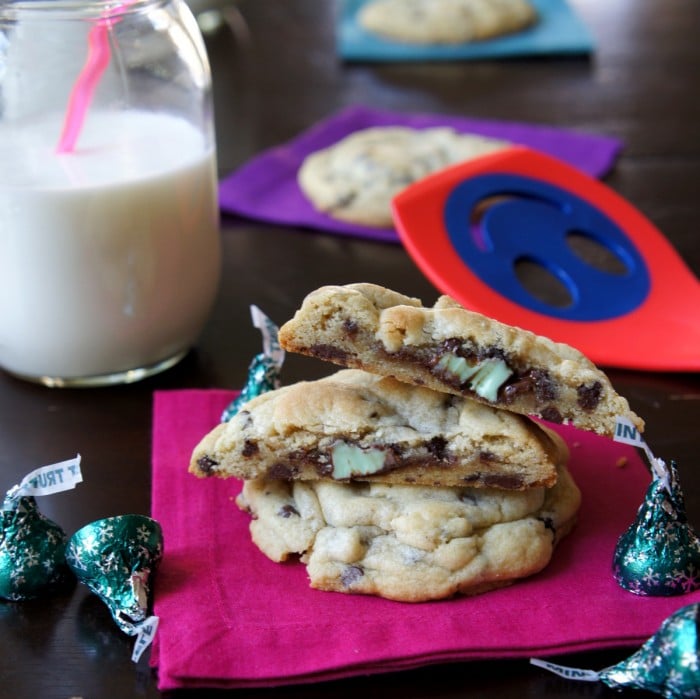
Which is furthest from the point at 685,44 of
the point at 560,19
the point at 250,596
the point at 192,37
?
the point at 250,596

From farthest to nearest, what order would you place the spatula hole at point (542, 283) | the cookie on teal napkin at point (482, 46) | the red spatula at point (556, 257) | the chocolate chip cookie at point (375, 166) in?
the cookie on teal napkin at point (482, 46) → the chocolate chip cookie at point (375, 166) → the spatula hole at point (542, 283) → the red spatula at point (556, 257)

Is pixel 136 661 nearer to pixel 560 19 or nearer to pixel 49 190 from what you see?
pixel 49 190

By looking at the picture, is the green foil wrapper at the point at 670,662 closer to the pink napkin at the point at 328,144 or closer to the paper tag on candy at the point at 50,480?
the paper tag on candy at the point at 50,480

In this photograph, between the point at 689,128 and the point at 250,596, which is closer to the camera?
the point at 250,596

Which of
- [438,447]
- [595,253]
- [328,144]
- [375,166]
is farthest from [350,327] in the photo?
[328,144]

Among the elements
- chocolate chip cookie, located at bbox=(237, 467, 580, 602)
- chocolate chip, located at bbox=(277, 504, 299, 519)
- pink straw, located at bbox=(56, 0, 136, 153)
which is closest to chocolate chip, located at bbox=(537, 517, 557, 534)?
chocolate chip cookie, located at bbox=(237, 467, 580, 602)

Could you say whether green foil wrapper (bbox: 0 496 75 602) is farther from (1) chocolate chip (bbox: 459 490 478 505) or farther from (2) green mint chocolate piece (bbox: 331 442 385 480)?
(1) chocolate chip (bbox: 459 490 478 505)

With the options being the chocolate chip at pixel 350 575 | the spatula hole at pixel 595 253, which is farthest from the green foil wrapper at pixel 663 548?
the spatula hole at pixel 595 253
